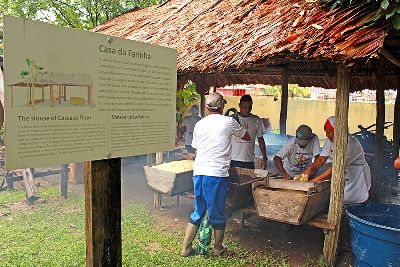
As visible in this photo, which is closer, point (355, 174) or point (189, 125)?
point (355, 174)

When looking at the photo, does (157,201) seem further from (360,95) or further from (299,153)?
(360,95)

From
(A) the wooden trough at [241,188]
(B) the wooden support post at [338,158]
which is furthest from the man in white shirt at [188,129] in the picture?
(B) the wooden support post at [338,158]

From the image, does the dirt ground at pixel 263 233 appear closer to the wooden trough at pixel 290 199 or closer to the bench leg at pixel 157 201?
the bench leg at pixel 157 201

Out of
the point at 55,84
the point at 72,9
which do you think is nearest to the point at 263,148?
the point at 55,84

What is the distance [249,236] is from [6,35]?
4938mm

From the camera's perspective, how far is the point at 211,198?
475cm

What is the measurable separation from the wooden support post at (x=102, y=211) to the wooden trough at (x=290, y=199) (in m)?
2.87

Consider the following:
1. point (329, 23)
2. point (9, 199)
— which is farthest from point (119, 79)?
point (9, 199)

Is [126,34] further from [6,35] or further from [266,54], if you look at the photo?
[6,35]

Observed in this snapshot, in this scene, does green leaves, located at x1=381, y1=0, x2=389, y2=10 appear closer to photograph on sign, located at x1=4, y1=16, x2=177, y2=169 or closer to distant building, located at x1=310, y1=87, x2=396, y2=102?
photograph on sign, located at x1=4, y1=16, x2=177, y2=169

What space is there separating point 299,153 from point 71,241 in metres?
3.74

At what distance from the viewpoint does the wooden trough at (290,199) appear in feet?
15.0

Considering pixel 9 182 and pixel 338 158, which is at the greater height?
pixel 338 158

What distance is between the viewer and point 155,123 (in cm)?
229
